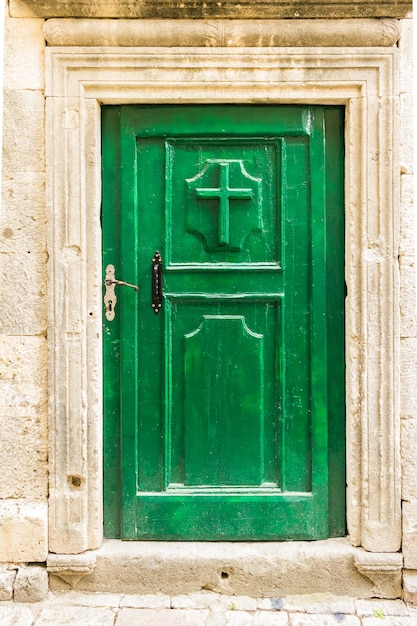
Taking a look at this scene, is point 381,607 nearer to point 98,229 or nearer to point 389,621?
point 389,621

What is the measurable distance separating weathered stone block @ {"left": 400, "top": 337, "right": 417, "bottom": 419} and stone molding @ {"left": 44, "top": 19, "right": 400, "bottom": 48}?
1.39 metres

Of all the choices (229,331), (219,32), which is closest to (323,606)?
(229,331)

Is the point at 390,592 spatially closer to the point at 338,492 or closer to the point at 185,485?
the point at 338,492

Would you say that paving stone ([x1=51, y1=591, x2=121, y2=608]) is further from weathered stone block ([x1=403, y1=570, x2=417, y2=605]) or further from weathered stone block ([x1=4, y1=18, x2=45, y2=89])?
weathered stone block ([x1=4, y1=18, x2=45, y2=89])

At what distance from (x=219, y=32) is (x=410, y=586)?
267 centimetres

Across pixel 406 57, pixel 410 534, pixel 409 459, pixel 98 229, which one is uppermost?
pixel 406 57

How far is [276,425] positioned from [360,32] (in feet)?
6.08

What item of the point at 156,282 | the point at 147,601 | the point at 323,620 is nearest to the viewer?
the point at 323,620

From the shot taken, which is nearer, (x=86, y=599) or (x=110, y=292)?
(x=86, y=599)

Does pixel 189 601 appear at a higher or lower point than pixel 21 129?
lower

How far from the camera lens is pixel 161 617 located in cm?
238

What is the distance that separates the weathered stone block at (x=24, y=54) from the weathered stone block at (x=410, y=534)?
2.59m

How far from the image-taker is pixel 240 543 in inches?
104

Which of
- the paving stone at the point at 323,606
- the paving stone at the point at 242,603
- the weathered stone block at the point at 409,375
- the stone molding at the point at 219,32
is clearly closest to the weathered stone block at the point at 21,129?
the stone molding at the point at 219,32
